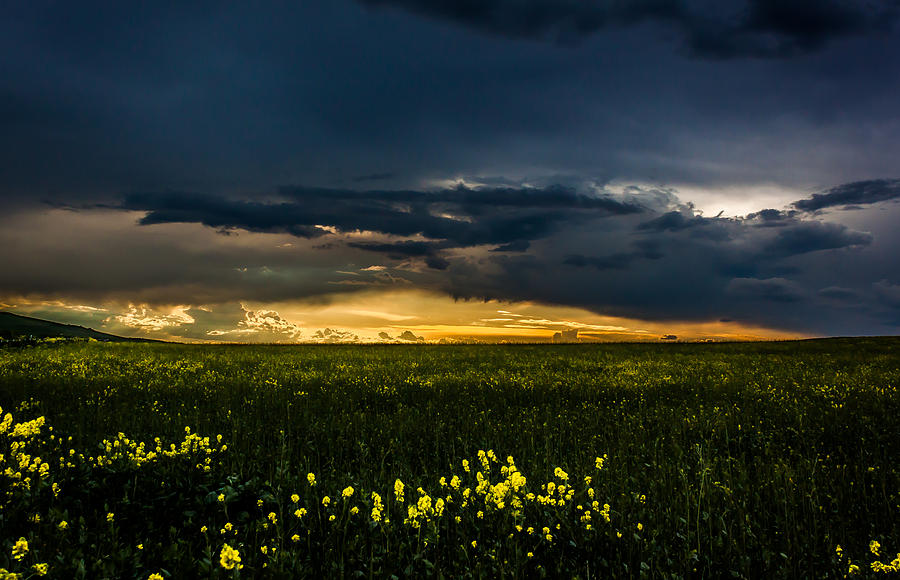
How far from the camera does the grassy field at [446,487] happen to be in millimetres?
3996

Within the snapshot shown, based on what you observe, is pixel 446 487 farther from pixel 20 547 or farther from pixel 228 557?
pixel 20 547

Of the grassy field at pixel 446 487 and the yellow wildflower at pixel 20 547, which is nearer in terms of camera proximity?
the yellow wildflower at pixel 20 547

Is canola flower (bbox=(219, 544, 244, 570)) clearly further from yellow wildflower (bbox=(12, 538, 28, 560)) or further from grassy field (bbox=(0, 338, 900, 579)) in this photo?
yellow wildflower (bbox=(12, 538, 28, 560))

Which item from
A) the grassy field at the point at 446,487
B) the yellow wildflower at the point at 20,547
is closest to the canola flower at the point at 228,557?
the grassy field at the point at 446,487

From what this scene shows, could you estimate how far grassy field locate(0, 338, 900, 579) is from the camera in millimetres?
3996

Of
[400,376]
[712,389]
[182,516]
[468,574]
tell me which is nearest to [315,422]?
[182,516]

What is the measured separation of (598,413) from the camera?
37.1ft

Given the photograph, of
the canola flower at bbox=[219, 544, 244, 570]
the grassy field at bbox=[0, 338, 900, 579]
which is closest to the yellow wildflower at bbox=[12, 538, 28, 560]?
the grassy field at bbox=[0, 338, 900, 579]

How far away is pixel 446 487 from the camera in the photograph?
581 centimetres

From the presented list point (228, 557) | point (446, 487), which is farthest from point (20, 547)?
point (446, 487)

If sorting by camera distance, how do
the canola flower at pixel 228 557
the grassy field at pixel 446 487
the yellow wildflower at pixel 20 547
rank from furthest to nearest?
the grassy field at pixel 446 487 → the yellow wildflower at pixel 20 547 → the canola flower at pixel 228 557

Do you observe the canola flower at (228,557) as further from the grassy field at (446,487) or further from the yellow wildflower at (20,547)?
the yellow wildflower at (20,547)

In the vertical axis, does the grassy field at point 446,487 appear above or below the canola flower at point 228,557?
below

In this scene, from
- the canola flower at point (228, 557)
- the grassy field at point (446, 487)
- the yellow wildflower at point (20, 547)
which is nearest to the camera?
the canola flower at point (228, 557)
